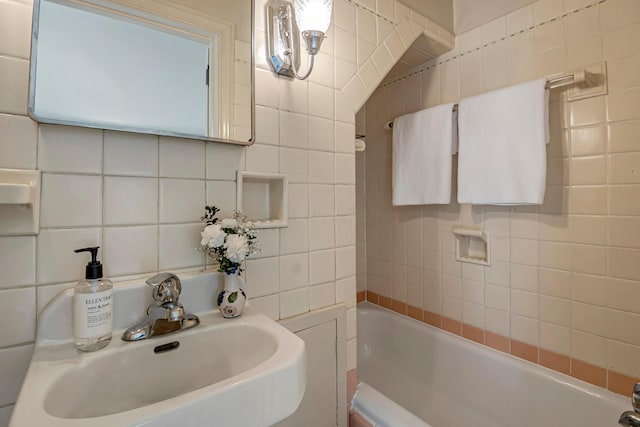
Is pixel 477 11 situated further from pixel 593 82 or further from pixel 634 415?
pixel 634 415

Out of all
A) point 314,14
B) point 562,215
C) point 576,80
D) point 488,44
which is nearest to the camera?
point 314,14

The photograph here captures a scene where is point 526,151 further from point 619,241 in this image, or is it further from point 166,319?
point 166,319

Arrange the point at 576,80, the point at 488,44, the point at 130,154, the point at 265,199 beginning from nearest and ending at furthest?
the point at 130,154, the point at 265,199, the point at 576,80, the point at 488,44

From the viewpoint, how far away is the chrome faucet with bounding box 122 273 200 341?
63 cm

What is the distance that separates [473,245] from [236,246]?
1.28 metres

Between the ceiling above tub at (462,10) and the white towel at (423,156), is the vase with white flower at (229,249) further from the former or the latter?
the ceiling above tub at (462,10)

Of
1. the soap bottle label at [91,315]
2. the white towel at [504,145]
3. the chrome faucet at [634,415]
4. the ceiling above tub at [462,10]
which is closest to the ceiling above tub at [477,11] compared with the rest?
the ceiling above tub at [462,10]

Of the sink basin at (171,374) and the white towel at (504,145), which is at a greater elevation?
the white towel at (504,145)

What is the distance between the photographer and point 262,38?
88cm

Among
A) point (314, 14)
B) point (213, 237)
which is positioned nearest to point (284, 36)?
point (314, 14)

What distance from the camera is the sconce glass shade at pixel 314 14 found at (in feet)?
2.73

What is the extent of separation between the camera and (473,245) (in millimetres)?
1511

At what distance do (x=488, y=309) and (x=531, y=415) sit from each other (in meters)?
0.42

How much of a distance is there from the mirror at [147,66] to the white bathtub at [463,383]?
3.63 ft
